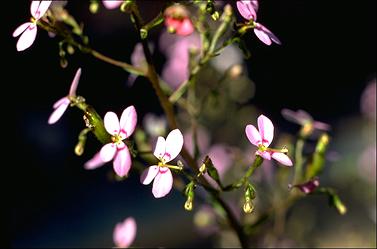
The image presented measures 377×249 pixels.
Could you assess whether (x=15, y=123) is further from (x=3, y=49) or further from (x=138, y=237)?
(x=138, y=237)

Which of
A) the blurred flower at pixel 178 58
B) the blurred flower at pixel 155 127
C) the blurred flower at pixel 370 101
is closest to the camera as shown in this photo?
the blurred flower at pixel 155 127

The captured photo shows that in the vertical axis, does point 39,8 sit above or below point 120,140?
above

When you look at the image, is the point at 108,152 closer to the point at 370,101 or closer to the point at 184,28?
the point at 184,28

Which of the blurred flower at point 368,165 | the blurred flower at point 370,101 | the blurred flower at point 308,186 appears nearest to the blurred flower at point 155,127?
the blurred flower at point 308,186

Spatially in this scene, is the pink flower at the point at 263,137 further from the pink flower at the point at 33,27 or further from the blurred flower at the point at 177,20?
the pink flower at the point at 33,27

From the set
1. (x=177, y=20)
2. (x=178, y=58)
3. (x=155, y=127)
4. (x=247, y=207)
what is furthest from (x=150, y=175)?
(x=178, y=58)

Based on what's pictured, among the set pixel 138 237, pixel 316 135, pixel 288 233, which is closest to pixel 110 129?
pixel 316 135
